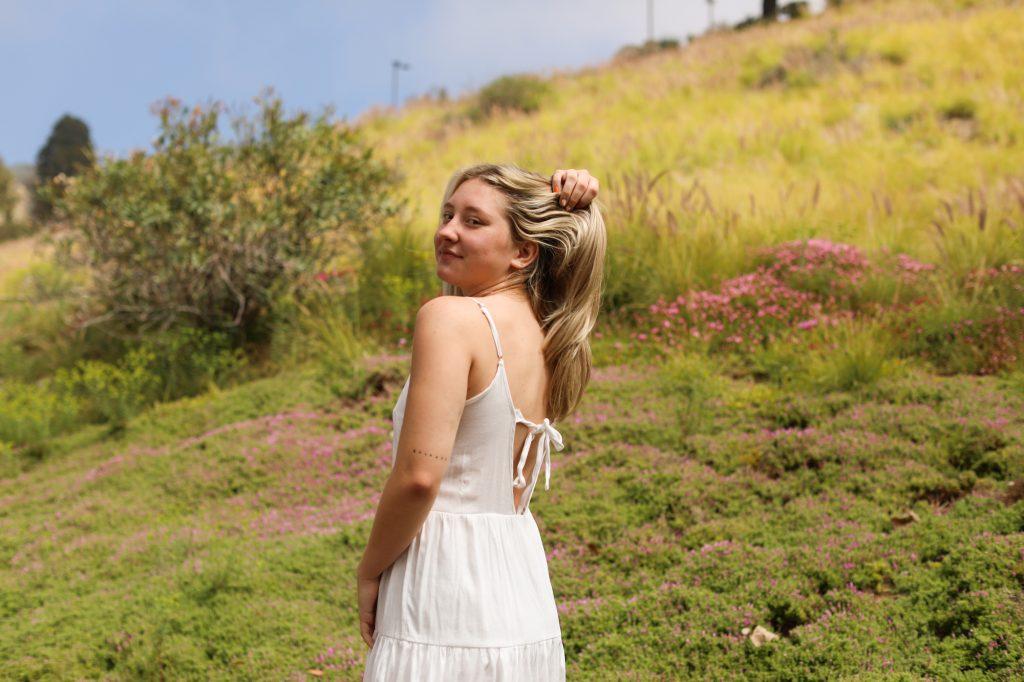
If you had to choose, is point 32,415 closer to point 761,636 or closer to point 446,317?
point 761,636

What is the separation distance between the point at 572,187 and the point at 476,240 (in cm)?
28

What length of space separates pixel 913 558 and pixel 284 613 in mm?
3080

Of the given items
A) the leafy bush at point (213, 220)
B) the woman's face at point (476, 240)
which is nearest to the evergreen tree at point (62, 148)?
the leafy bush at point (213, 220)

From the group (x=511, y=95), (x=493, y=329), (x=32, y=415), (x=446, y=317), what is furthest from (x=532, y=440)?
(x=511, y=95)

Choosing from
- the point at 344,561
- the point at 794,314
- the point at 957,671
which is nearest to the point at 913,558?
the point at 957,671

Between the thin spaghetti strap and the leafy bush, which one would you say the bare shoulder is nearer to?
the thin spaghetti strap

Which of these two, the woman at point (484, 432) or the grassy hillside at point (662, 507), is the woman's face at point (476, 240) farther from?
the grassy hillside at point (662, 507)

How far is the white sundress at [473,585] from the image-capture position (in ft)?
6.37

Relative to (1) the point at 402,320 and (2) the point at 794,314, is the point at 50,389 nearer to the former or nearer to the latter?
(1) the point at 402,320

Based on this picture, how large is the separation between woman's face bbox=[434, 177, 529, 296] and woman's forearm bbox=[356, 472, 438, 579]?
54cm

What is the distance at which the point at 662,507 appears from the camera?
503 cm

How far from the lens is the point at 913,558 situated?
13.5 feet

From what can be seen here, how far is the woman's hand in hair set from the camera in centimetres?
222

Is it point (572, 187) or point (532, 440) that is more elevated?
point (572, 187)
